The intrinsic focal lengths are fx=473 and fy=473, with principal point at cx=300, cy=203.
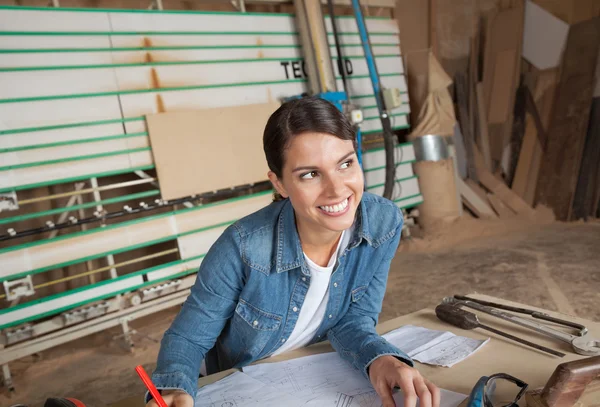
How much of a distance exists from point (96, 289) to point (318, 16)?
9.11ft

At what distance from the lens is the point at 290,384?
43.1 inches

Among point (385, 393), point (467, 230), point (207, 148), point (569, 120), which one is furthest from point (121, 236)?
point (569, 120)

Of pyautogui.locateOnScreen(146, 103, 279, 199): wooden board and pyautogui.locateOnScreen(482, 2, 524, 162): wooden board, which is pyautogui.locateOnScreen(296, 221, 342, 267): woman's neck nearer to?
pyautogui.locateOnScreen(146, 103, 279, 199): wooden board

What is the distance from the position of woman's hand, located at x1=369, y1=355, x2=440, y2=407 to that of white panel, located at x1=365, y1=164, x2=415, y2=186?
11.9 feet

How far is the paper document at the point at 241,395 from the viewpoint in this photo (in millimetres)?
1025

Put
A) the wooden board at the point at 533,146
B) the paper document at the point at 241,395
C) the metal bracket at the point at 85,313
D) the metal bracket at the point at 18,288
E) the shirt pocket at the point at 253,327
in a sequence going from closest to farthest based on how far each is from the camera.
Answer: the paper document at the point at 241,395, the shirt pocket at the point at 253,327, the metal bracket at the point at 18,288, the metal bracket at the point at 85,313, the wooden board at the point at 533,146

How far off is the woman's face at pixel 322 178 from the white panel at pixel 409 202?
3.74 metres

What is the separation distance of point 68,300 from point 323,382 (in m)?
2.55

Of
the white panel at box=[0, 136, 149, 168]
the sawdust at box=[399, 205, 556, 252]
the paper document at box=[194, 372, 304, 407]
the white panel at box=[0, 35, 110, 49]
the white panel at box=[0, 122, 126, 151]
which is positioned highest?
the white panel at box=[0, 35, 110, 49]

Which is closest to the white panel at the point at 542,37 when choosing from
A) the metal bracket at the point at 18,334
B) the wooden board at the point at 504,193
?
the wooden board at the point at 504,193

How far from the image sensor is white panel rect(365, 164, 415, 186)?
4676 millimetres

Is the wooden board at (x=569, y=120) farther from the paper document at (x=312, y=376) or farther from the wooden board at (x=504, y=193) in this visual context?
the paper document at (x=312, y=376)

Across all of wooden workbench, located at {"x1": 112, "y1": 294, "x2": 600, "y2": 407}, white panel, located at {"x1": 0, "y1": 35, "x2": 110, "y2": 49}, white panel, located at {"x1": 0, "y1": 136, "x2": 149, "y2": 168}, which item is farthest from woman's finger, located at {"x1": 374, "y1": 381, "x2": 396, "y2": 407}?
white panel, located at {"x1": 0, "y1": 35, "x2": 110, "y2": 49}

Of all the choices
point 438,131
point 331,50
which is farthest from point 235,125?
point 438,131
